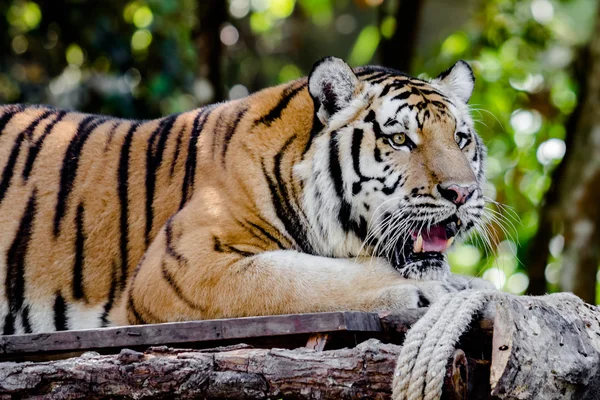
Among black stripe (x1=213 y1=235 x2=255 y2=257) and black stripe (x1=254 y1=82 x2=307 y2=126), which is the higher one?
black stripe (x1=254 y1=82 x2=307 y2=126)

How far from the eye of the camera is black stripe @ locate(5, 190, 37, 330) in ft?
10.9

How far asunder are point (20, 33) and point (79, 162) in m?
4.28

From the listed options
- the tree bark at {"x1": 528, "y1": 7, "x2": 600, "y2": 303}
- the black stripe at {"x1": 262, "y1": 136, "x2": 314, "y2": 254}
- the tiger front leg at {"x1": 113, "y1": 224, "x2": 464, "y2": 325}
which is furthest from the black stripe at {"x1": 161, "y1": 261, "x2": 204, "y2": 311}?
the tree bark at {"x1": 528, "y1": 7, "x2": 600, "y2": 303}

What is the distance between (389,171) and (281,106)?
→ 0.57m

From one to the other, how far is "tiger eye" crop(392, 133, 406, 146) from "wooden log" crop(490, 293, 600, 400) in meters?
1.11

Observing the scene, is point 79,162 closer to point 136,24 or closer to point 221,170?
point 221,170

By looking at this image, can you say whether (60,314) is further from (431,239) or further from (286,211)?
(431,239)

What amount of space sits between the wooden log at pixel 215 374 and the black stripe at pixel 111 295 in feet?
3.02

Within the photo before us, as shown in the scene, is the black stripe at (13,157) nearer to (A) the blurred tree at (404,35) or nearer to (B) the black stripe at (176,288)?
(B) the black stripe at (176,288)

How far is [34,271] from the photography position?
11.0ft

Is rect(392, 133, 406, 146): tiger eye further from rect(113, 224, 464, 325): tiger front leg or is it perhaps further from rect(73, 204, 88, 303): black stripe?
rect(73, 204, 88, 303): black stripe

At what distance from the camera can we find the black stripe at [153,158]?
3334mm

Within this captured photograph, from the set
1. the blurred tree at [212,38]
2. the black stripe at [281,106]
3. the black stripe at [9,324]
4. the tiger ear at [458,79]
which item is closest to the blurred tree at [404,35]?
the blurred tree at [212,38]

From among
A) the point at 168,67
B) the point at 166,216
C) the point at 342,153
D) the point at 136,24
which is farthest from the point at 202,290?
the point at 136,24
